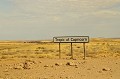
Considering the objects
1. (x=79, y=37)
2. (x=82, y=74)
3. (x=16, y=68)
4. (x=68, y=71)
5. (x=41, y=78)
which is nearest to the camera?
(x=41, y=78)

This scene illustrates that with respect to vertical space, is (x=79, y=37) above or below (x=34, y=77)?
above

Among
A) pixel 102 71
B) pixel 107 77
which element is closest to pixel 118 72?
pixel 102 71

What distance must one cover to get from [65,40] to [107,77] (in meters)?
Answer: 12.9

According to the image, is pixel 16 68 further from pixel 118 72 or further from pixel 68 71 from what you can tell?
pixel 118 72

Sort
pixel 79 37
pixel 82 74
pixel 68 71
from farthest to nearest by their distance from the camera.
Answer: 1. pixel 79 37
2. pixel 68 71
3. pixel 82 74

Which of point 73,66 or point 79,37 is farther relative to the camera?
point 79,37

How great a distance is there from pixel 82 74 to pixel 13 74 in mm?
3622

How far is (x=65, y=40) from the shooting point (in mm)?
28531

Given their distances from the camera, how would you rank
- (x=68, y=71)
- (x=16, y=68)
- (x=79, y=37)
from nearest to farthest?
(x=68, y=71), (x=16, y=68), (x=79, y=37)

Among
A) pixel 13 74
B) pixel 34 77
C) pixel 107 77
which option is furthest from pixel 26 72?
pixel 107 77

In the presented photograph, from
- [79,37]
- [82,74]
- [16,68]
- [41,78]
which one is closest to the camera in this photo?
[41,78]

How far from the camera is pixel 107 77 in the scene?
1588cm

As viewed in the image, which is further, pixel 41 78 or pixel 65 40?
pixel 65 40

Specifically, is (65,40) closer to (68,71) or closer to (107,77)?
(68,71)
